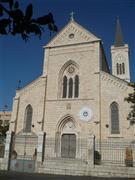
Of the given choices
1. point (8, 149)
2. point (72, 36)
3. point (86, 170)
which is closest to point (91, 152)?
point (86, 170)

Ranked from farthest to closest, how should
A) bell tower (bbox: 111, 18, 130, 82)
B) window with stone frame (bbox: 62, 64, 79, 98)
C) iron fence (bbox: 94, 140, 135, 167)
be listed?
1. bell tower (bbox: 111, 18, 130, 82)
2. window with stone frame (bbox: 62, 64, 79, 98)
3. iron fence (bbox: 94, 140, 135, 167)

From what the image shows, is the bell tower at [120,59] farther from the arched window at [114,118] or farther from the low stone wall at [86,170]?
the low stone wall at [86,170]

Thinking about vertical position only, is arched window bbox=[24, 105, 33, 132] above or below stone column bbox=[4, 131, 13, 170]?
above

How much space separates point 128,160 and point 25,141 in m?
10.7

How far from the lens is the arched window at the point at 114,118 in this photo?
70.9 ft

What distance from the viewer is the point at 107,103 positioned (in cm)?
2247

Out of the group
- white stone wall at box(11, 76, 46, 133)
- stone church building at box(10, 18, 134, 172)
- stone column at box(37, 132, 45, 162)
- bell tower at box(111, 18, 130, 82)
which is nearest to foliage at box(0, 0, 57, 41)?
stone column at box(37, 132, 45, 162)

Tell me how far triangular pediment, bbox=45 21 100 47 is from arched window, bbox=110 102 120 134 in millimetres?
8039

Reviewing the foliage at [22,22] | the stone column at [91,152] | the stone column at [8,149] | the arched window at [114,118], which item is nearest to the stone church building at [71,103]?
the arched window at [114,118]

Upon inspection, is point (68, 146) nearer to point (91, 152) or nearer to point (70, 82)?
point (70, 82)

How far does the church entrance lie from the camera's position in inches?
893

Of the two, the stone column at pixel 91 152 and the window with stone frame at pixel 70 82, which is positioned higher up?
the window with stone frame at pixel 70 82

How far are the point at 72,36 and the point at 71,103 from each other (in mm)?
8291

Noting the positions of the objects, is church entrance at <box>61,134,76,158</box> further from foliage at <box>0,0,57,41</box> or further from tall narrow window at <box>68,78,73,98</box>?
foliage at <box>0,0,57,41</box>
